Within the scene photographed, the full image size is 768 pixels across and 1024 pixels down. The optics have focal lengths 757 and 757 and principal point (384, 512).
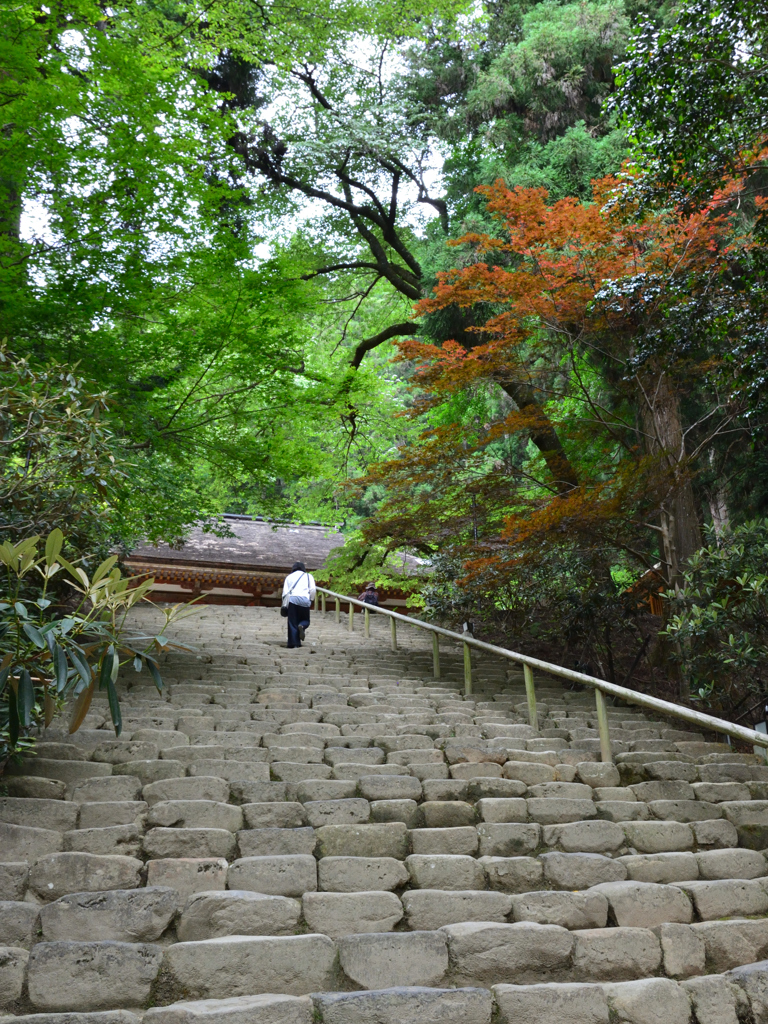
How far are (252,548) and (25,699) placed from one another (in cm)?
1758

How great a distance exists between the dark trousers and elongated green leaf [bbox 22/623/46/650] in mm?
7005

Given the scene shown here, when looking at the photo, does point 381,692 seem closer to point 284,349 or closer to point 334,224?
point 284,349

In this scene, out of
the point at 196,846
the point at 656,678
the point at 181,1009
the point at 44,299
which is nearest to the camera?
the point at 181,1009

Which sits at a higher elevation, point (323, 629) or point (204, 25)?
point (204, 25)

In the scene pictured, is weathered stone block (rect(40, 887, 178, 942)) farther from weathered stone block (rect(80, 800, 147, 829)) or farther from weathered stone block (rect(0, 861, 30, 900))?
weathered stone block (rect(80, 800, 147, 829))

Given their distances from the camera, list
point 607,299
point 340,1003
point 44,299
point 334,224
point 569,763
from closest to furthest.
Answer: point 340,1003, point 569,763, point 44,299, point 607,299, point 334,224

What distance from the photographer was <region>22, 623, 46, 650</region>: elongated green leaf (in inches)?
139

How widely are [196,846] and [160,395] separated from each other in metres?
5.83

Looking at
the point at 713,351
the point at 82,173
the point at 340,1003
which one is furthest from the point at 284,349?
the point at 340,1003

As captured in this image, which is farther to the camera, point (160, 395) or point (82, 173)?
point (160, 395)

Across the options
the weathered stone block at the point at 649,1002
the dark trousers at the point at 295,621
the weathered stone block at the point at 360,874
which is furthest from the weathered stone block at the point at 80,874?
the dark trousers at the point at 295,621

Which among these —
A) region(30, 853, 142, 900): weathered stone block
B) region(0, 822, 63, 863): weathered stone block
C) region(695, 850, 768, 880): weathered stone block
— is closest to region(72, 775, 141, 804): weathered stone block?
region(0, 822, 63, 863): weathered stone block

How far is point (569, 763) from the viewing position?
533 centimetres

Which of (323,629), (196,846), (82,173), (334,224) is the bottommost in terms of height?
(196,846)
